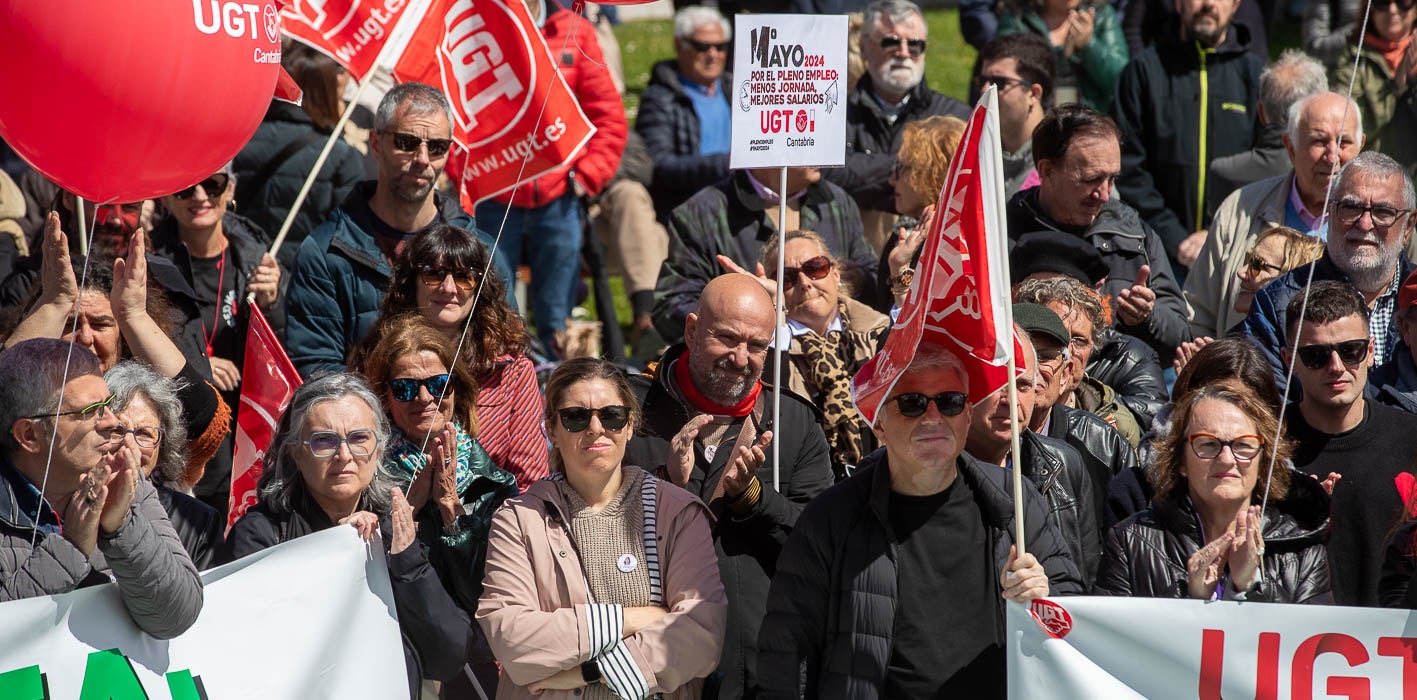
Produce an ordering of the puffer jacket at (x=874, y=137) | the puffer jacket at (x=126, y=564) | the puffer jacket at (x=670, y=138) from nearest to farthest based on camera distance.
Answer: the puffer jacket at (x=126, y=564) < the puffer jacket at (x=874, y=137) < the puffer jacket at (x=670, y=138)

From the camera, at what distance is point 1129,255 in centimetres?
761

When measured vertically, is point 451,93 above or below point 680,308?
above

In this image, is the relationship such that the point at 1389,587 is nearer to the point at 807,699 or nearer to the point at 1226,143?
the point at 807,699

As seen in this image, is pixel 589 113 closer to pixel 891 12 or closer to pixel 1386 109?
pixel 891 12

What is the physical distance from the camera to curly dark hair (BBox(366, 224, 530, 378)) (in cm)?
645

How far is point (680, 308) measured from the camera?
25.4 feet

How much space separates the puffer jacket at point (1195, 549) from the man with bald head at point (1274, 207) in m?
2.47

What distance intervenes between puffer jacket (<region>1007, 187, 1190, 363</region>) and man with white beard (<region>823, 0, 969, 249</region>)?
1.68 metres

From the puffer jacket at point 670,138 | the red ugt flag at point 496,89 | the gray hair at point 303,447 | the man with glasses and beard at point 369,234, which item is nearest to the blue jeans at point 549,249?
the puffer jacket at point 670,138

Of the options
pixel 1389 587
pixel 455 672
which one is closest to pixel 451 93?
pixel 455 672

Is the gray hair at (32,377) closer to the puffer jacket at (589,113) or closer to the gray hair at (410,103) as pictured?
the gray hair at (410,103)

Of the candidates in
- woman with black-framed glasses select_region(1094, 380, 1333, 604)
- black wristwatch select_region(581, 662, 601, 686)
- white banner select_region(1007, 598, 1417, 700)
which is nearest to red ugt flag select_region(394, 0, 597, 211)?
black wristwatch select_region(581, 662, 601, 686)

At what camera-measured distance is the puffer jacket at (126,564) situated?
15.3ft

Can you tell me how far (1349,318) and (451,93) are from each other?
3680 mm
